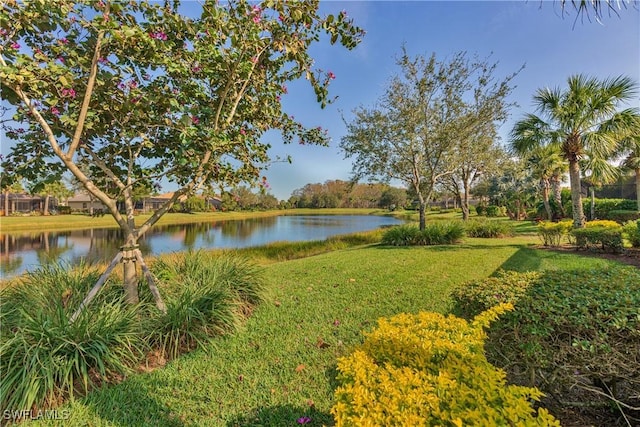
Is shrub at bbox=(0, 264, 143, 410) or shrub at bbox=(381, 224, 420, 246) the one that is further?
shrub at bbox=(381, 224, 420, 246)

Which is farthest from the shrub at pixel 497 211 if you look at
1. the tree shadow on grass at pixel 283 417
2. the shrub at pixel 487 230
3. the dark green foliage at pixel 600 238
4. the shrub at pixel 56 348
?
the shrub at pixel 56 348

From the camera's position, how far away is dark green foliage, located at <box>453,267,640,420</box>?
1629mm

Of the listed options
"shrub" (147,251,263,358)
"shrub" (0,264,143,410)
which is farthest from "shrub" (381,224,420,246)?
"shrub" (0,264,143,410)

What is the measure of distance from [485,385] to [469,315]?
136 centimetres

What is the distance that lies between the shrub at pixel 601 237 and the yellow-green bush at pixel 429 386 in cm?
826

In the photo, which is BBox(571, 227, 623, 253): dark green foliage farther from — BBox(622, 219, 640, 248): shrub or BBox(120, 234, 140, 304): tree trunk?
BBox(120, 234, 140, 304): tree trunk

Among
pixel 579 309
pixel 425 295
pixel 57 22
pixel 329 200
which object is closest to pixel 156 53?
pixel 57 22

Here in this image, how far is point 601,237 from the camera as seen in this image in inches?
285

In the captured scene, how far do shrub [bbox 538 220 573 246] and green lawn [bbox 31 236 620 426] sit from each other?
3085 millimetres

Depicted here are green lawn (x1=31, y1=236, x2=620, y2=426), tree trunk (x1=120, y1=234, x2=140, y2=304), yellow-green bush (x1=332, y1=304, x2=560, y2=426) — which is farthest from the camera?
tree trunk (x1=120, y1=234, x2=140, y2=304)

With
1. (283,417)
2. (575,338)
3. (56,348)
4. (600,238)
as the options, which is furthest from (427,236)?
(56,348)

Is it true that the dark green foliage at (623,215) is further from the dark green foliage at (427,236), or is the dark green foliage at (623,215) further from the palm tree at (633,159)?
the dark green foliage at (427,236)

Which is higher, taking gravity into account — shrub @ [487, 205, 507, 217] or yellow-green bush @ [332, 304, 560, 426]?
shrub @ [487, 205, 507, 217]

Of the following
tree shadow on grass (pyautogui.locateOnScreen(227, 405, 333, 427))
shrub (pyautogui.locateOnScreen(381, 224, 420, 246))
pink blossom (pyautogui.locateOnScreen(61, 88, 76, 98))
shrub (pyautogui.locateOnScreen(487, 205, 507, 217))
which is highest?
pink blossom (pyautogui.locateOnScreen(61, 88, 76, 98))
